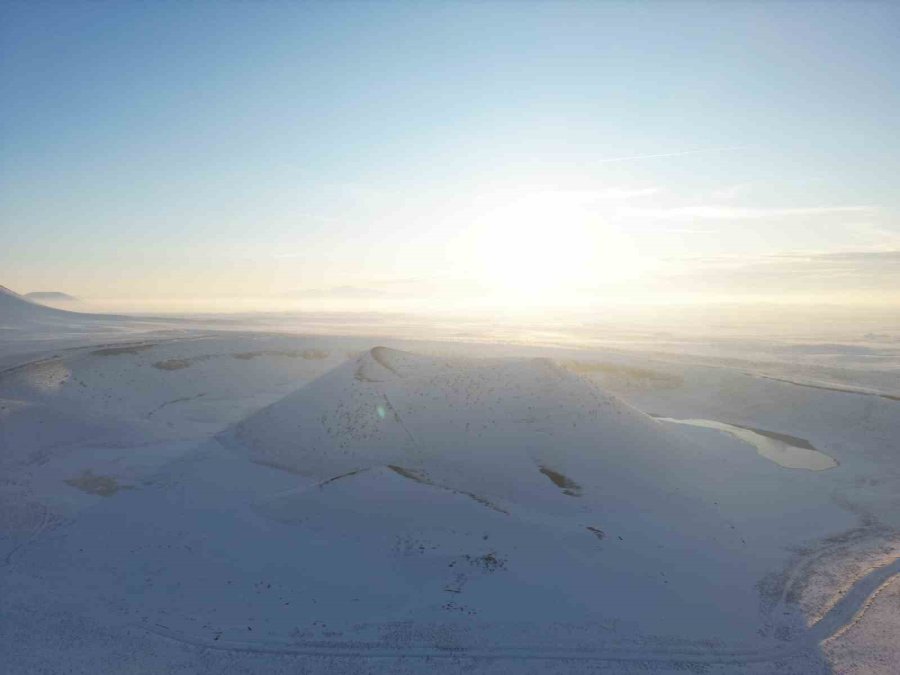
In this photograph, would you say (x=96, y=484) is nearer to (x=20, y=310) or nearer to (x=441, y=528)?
(x=441, y=528)

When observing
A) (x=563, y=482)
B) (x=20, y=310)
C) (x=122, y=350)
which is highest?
(x=20, y=310)

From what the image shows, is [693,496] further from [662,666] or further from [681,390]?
[681,390]

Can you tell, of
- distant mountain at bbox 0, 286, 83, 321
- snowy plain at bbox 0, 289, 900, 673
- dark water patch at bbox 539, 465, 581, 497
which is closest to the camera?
snowy plain at bbox 0, 289, 900, 673

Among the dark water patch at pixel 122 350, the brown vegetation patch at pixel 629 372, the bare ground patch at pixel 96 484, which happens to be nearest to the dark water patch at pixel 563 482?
the bare ground patch at pixel 96 484

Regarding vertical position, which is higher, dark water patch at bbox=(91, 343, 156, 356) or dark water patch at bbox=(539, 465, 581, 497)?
dark water patch at bbox=(91, 343, 156, 356)

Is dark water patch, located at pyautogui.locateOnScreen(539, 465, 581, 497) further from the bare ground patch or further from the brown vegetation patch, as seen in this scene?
the brown vegetation patch

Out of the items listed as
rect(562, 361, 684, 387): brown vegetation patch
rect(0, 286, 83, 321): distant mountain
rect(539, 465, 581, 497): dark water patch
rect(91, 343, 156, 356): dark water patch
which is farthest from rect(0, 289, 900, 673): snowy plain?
rect(0, 286, 83, 321): distant mountain

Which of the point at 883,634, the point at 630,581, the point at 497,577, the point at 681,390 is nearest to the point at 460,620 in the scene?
the point at 497,577

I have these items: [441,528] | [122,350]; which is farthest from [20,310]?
[441,528]

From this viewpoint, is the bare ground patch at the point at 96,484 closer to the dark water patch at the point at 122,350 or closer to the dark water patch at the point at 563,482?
the dark water patch at the point at 563,482
